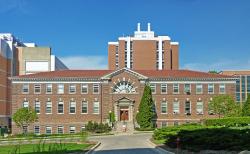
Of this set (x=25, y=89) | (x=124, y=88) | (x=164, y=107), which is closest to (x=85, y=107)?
(x=124, y=88)

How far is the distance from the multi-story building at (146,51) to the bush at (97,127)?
65480 millimetres

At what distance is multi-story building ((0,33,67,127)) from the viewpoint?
328 feet

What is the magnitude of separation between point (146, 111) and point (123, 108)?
520cm

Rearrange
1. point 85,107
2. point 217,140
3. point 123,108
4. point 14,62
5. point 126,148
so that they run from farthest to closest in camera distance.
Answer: point 14,62 → point 85,107 → point 123,108 → point 126,148 → point 217,140

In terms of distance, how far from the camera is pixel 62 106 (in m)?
80.8

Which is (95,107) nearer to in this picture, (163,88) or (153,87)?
(153,87)

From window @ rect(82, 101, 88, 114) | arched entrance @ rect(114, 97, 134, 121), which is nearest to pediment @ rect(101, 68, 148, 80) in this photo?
arched entrance @ rect(114, 97, 134, 121)

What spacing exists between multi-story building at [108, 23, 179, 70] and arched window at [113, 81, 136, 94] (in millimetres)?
57986

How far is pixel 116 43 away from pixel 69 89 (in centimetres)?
6699

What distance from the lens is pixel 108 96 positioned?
80.4 metres

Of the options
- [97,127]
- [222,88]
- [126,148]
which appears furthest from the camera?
[222,88]

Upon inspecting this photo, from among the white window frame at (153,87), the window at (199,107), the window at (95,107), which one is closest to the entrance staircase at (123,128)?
the window at (95,107)

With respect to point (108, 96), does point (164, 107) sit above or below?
below

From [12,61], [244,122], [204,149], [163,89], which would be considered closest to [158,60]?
[12,61]
